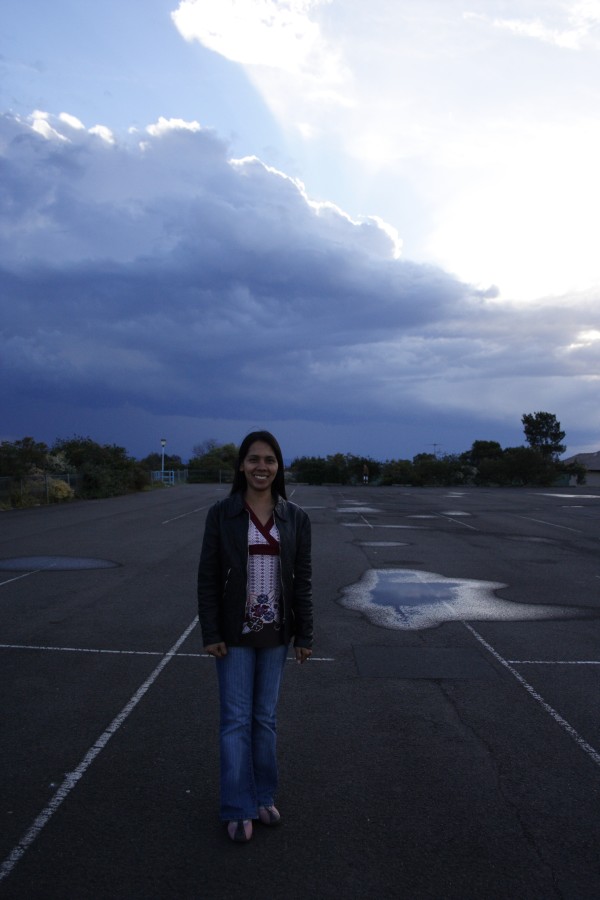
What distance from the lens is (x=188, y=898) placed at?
3.38 m

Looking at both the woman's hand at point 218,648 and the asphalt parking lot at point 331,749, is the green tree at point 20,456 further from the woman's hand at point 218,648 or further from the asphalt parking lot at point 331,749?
the woman's hand at point 218,648

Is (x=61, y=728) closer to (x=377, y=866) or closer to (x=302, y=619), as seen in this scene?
(x=302, y=619)

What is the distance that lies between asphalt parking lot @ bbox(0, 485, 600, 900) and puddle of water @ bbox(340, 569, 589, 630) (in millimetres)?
60

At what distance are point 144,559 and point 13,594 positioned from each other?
3.99m

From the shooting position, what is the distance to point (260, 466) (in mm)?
4156

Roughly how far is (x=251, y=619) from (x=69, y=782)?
5.40ft

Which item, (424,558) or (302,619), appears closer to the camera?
(302,619)

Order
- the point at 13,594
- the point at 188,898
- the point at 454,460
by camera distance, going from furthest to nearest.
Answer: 1. the point at 454,460
2. the point at 13,594
3. the point at 188,898

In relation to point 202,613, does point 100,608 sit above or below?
below

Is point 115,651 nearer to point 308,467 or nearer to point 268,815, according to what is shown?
point 268,815

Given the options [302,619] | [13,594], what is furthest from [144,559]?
[302,619]

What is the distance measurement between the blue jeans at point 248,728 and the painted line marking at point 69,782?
978 mm

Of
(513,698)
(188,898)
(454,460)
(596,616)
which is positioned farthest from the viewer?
(454,460)

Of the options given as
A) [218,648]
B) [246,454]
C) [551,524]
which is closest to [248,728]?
[218,648]
